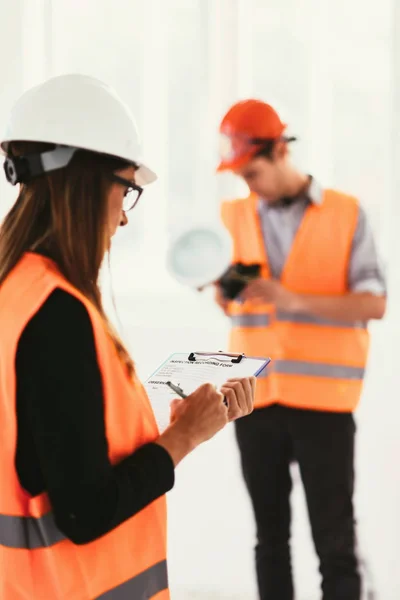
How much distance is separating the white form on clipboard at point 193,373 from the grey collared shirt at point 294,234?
754 millimetres

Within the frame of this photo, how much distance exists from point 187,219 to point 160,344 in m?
0.47

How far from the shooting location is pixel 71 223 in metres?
0.96

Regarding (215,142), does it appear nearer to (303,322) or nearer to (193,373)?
(303,322)

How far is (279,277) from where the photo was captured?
6.55 ft

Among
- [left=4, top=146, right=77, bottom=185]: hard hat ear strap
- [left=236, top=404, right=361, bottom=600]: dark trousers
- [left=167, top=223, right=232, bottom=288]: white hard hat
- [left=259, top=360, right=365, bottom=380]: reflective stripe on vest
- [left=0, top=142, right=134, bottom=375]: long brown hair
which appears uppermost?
[left=4, top=146, right=77, bottom=185]: hard hat ear strap

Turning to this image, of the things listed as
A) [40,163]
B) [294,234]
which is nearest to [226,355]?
[40,163]

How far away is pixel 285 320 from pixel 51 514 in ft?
3.71

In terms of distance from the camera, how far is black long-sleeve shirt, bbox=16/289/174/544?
858 mm

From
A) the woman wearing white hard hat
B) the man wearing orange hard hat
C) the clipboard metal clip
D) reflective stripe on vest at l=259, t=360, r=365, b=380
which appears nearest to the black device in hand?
the man wearing orange hard hat

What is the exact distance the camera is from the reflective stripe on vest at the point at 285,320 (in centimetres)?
195

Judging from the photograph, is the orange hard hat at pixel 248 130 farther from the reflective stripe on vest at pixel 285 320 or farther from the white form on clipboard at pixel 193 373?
the white form on clipboard at pixel 193 373

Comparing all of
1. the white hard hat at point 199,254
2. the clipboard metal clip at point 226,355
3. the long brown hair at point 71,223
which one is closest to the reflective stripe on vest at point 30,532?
the long brown hair at point 71,223

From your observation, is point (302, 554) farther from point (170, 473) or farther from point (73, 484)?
point (73, 484)

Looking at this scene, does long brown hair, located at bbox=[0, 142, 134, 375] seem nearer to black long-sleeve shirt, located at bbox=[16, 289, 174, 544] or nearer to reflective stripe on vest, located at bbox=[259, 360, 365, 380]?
black long-sleeve shirt, located at bbox=[16, 289, 174, 544]
